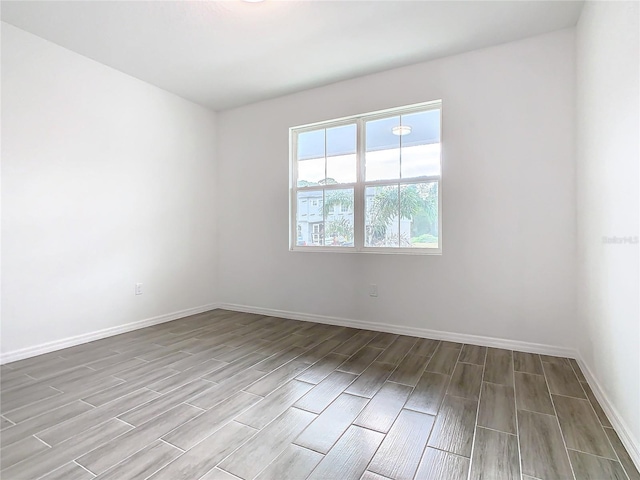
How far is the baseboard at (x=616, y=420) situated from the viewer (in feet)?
4.94

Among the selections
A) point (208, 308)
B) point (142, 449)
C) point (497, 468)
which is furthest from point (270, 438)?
point (208, 308)

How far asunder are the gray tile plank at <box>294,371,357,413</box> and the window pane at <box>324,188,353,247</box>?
171cm

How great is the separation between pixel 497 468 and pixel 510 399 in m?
0.75

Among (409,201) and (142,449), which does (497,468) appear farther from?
(409,201)

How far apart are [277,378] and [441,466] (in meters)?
1.25

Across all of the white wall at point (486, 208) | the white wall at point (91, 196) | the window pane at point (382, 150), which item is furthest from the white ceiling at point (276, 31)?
the window pane at point (382, 150)

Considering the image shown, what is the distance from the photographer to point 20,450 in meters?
1.56

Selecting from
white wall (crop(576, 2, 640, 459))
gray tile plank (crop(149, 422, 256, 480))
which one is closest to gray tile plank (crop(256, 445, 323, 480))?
gray tile plank (crop(149, 422, 256, 480))

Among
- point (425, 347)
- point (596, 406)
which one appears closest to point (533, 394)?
point (596, 406)

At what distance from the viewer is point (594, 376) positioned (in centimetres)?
221

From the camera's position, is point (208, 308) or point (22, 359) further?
point (208, 308)

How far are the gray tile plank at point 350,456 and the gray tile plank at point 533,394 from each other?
1.00m

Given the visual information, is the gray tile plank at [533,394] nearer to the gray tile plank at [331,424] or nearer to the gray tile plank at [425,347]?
the gray tile plank at [425,347]

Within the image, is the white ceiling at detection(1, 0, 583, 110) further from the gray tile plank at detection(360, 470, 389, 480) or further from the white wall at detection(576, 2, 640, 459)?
the gray tile plank at detection(360, 470, 389, 480)
